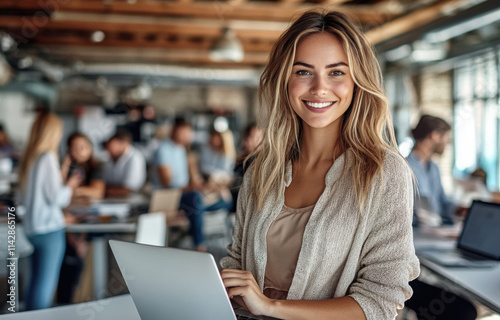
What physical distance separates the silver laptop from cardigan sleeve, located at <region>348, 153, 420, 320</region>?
1.27 feet

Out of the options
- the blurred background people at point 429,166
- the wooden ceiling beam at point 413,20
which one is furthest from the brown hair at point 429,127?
the wooden ceiling beam at point 413,20

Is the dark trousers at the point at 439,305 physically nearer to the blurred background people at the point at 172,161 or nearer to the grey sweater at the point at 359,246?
the grey sweater at the point at 359,246

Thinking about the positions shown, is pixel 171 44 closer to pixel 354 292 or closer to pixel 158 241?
pixel 158 241

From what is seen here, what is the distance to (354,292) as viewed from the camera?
4.22ft

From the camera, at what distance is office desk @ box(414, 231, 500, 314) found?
2119 millimetres

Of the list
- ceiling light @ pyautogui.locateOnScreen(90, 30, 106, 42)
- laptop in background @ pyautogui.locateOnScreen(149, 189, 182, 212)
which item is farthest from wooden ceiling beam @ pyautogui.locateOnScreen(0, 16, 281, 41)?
laptop in background @ pyautogui.locateOnScreen(149, 189, 182, 212)

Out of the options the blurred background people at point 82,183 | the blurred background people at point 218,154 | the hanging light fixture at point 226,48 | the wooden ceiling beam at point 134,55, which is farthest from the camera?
the wooden ceiling beam at point 134,55

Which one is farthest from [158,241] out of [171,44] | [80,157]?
[171,44]

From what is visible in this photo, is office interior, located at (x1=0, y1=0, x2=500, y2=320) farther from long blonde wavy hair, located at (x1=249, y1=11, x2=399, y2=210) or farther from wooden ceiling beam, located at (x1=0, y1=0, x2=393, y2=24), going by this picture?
long blonde wavy hair, located at (x1=249, y1=11, x2=399, y2=210)

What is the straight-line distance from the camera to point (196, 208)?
5.82 meters

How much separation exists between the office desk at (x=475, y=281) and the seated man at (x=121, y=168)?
358cm

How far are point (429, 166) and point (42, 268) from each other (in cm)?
302

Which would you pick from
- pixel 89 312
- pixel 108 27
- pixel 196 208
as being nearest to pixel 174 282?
pixel 89 312

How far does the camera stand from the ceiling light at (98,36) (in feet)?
27.2
